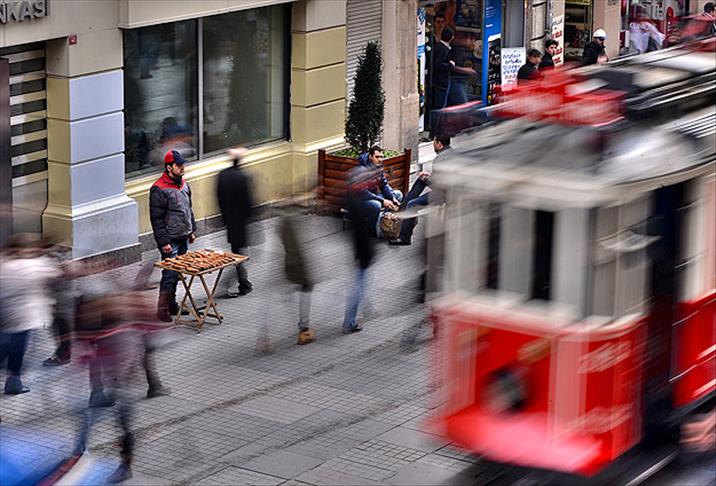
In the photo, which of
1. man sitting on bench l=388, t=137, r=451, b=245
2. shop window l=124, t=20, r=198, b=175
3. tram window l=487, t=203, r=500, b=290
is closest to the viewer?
tram window l=487, t=203, r=500, b=290

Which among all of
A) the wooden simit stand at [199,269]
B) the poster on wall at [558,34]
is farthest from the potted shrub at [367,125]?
the poster on wall at [558,34]

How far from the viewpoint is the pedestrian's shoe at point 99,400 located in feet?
38.4

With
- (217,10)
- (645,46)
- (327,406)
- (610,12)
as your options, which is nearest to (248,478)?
(327,406)

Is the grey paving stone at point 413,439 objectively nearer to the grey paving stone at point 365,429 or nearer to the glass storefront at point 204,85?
the grey paving stone at point 365,429

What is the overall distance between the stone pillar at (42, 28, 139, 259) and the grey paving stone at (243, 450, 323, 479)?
18.9 ft

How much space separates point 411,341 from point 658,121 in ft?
16.0

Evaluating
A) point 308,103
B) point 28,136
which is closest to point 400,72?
point 308,103

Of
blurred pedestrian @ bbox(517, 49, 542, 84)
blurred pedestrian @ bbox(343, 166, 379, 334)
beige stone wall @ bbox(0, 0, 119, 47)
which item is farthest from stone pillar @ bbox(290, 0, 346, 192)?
blurred pedestrian @ bbox(517, 49, 542, 84)

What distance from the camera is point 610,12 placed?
2959cm

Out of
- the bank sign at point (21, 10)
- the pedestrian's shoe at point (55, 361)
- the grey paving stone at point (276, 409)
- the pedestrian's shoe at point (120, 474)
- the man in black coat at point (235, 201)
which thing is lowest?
the grey paving stone at point (276, 409)

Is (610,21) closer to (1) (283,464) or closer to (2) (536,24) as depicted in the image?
(2) (536,24)

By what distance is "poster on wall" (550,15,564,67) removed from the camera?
27625mm

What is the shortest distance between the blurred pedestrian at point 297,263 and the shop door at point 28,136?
362cm

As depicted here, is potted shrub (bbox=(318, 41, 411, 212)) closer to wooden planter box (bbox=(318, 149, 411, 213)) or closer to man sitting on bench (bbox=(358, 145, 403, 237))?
wooden planter box (bbox=(318, 149, 411, 213))
